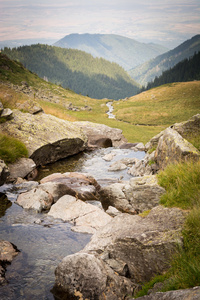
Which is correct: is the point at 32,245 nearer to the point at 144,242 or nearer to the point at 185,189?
the point at 144,242

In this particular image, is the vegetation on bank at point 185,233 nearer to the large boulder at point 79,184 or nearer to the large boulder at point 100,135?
the large boulder at point 79,184

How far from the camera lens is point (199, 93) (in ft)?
380

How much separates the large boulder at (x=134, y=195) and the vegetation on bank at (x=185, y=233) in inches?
46.1

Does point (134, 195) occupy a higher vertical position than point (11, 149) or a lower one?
lower

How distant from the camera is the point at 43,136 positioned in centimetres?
2281

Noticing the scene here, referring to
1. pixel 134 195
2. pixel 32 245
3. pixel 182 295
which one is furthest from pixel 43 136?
pixel 182 295

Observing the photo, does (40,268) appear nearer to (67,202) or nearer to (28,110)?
(67,202)

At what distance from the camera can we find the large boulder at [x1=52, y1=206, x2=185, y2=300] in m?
6.20

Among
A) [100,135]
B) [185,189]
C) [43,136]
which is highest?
[185,189]

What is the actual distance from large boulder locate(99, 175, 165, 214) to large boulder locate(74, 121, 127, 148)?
1823 cm

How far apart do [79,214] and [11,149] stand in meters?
9.47

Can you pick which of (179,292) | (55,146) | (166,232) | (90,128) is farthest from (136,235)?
(90,128)

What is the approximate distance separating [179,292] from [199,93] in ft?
417

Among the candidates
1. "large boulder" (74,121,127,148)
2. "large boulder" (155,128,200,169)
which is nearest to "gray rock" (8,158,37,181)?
→ "large boulder" (155,128,200,169)
